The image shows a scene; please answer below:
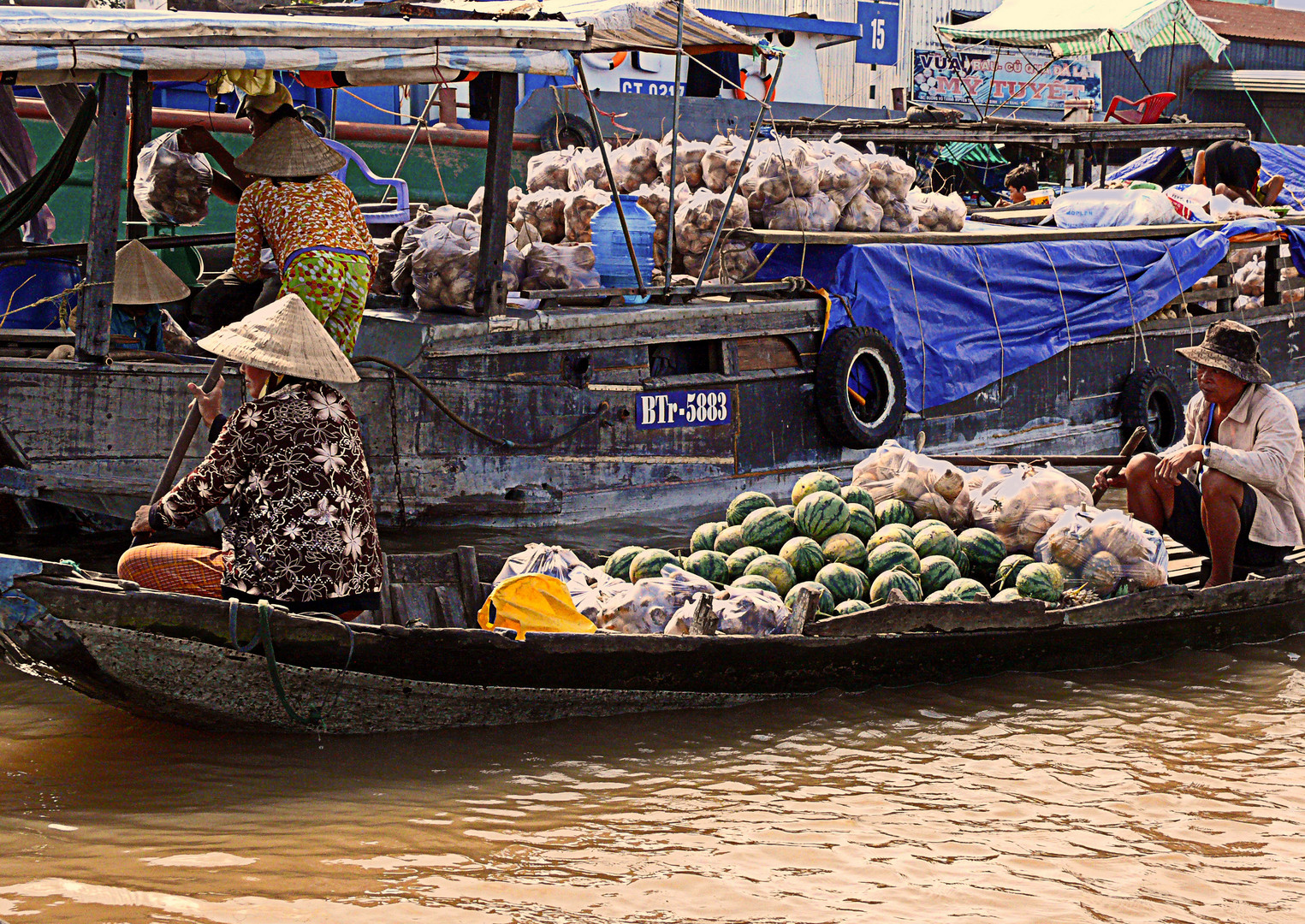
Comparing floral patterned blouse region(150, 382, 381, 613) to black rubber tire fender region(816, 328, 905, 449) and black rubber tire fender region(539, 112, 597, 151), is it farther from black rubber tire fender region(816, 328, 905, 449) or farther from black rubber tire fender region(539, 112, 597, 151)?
black rubber tire fender region(539, 112, 597, 151)

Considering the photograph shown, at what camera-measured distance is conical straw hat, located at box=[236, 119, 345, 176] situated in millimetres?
6121

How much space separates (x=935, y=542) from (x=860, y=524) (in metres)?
0.32

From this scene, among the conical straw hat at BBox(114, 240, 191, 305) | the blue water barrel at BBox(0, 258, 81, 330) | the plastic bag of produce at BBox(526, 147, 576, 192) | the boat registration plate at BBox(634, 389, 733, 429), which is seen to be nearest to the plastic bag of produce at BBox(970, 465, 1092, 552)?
the boat registration plate at BBox(634, 389, 733, 429)

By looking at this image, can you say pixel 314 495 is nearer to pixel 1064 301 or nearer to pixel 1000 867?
pixel 1000 867

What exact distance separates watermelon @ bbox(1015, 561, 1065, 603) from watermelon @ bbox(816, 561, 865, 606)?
0.69 m

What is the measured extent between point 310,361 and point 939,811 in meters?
2.46

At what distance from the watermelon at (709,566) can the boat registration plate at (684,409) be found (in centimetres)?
234

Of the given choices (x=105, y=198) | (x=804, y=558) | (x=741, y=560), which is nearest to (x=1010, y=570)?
(x=804, y=558)

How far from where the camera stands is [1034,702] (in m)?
5.34

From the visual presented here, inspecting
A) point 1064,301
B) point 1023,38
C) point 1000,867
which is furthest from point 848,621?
point 1023,38

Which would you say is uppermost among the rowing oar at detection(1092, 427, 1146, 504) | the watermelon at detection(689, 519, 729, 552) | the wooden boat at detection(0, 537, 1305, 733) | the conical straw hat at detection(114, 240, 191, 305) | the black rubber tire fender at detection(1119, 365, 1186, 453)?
the conical straw hat at detection(114, 240, 191, 305)

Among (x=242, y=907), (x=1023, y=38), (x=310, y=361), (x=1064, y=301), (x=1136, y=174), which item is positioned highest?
(x=1023, y=38)

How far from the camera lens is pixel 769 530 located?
560 cm

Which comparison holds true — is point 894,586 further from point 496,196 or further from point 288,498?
point 496,196
